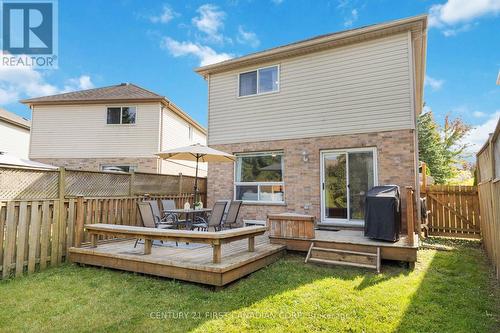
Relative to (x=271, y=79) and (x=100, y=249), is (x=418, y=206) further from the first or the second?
(x=100, y=249)

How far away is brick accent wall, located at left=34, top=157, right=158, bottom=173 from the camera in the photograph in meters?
14.6

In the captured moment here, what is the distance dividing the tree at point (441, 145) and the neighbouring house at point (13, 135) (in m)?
28.4

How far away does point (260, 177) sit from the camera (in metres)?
9.90

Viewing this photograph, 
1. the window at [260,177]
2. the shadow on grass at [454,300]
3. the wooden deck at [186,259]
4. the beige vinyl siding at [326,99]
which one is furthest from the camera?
the window at [260,177]

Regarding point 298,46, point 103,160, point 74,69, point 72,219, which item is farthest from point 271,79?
point 74,69

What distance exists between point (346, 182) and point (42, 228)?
24.3 ft

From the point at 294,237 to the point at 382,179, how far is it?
306 cm

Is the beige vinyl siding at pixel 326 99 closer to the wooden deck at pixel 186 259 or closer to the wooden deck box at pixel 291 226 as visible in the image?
the wooden deck box at pixel 291 226

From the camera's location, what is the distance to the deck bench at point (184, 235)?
484 cm

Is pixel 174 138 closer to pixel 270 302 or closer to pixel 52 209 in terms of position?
pixel 52 209

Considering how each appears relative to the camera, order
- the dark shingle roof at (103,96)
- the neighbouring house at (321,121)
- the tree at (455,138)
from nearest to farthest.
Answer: the neighbouring house at (321,121)
the dark shingle roof at (103,96)
the tree at (455,138)

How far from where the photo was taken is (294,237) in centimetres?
674

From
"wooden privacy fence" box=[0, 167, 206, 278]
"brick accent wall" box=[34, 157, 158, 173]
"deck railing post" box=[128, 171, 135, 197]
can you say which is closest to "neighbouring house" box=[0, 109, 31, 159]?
"brick accent wall" box=[34, 157, 158, 173]

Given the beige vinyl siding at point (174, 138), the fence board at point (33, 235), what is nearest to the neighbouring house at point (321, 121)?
the beige vinyl siding at point (174, 138)
